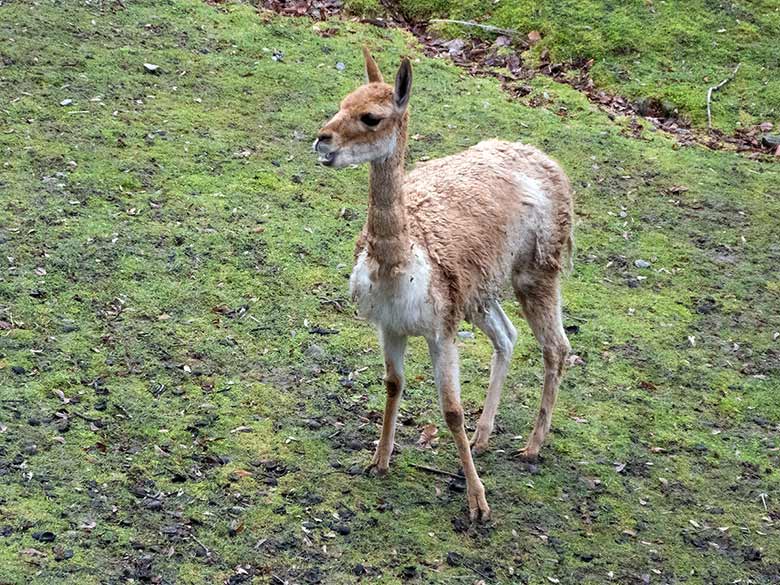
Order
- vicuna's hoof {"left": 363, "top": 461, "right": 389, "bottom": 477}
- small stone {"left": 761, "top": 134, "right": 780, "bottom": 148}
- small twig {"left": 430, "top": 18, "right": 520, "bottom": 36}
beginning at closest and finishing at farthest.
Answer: vicuna's hoof {"left": 363, "top": 461, "right": 389, "bottom": 477}, small stone {"left": 761, "top": 134, "right": 780, "bottom": 148}, small twig {"left": 430, "top": 18, "right": 520, "bottom": 36}

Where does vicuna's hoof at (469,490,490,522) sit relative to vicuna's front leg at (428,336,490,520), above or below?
below

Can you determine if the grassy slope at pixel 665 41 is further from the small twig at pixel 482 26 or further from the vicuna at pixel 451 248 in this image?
the vicuna at pixel 451 248

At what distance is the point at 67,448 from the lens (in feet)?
19.1

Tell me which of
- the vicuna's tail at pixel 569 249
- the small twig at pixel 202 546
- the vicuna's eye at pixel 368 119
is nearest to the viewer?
the vicuna's eye at pixel 368 119

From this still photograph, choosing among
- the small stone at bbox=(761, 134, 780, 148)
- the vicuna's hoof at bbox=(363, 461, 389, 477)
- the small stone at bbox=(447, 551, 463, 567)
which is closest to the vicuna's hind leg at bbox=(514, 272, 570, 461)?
the vicuna's hoof at bbox=(363, 461, 389, 477)

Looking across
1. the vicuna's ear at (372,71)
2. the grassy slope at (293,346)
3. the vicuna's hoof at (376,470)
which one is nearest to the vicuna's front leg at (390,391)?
the vicuna's hoof at (376,470)

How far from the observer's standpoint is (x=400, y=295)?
552 cm

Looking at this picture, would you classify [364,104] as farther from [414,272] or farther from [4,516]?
[4,516]

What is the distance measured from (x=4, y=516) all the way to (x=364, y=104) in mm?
2688

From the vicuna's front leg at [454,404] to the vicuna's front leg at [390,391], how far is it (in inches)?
9.3

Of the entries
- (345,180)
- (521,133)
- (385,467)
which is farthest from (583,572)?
(521,133)

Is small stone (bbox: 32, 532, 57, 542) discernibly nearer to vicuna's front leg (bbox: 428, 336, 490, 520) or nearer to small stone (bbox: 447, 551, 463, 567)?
small stone (bbox: 447, 551, 463, 567)

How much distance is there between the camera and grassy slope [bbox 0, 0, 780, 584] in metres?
5.63

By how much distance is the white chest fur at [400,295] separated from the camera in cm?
550
